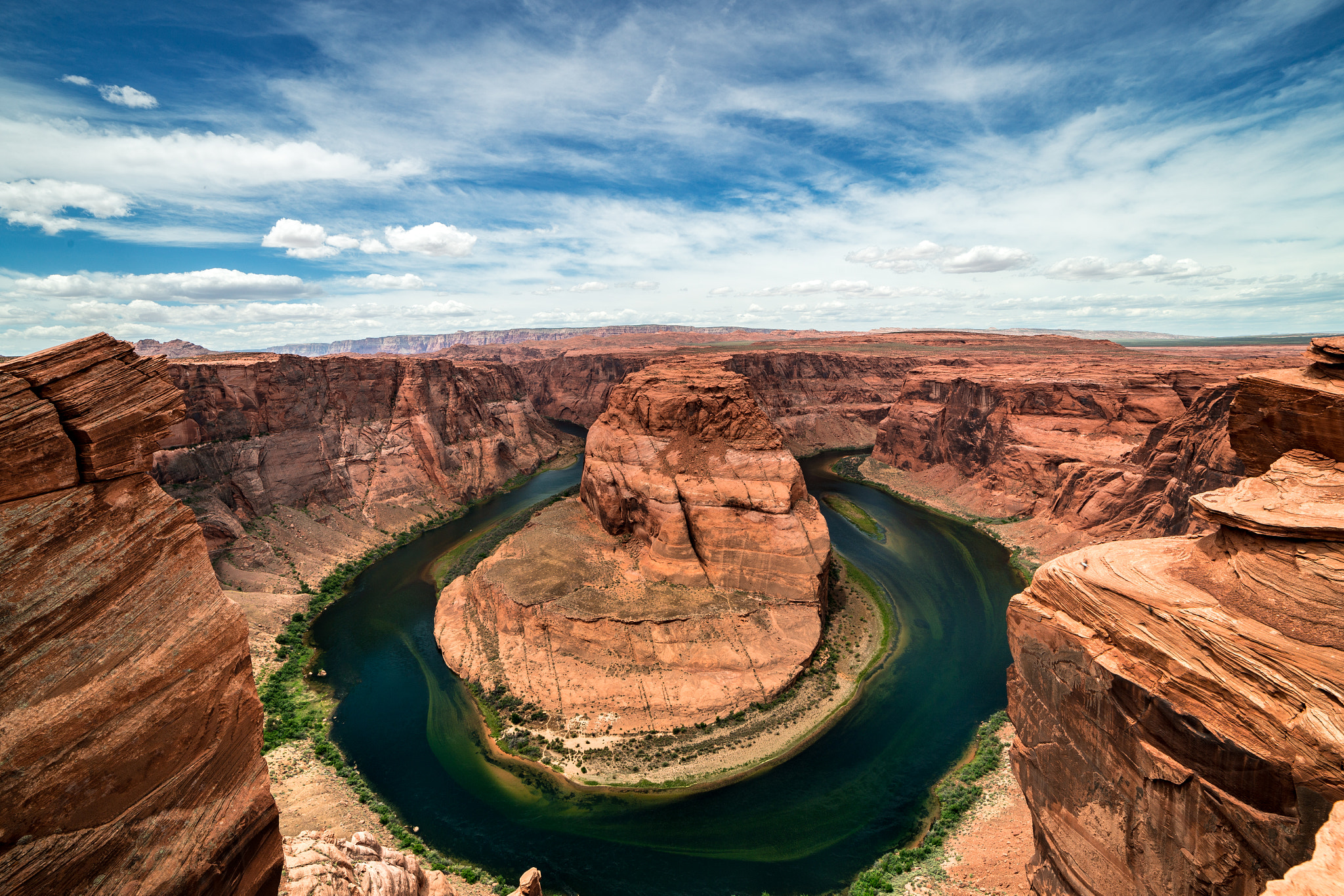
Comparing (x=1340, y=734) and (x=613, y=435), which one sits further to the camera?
(x=613, y=435)

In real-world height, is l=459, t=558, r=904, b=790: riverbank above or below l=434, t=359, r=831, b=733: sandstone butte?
below

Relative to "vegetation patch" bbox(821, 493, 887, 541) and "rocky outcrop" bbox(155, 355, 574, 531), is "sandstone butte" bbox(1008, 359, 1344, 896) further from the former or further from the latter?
"rocky outcrop" bbox(155, 355, 574, 531)

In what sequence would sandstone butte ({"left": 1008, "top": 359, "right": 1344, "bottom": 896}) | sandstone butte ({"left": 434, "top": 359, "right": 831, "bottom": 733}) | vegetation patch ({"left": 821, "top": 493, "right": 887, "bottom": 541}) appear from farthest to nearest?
vegetation patch ({"left": 821, "top": 493, "right": 887, "bottom": 541})
sandstone butte ({"left": 434, "top": 359, "right": 831, "bottom": 733})
sandstone butte ({"left": 1008, "top": 359, "right": 1344, "bottom": 896})

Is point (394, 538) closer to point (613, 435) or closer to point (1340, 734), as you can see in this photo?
point (613, 435)

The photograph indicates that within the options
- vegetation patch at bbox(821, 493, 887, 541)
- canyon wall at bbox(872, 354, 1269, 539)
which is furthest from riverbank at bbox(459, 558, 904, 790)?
canyon wall at bbox(872, 354, 1269, 539)

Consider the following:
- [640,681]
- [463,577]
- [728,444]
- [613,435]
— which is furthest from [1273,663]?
[463,577]

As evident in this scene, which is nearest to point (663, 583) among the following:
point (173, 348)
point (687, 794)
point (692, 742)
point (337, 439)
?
point (692, 742)

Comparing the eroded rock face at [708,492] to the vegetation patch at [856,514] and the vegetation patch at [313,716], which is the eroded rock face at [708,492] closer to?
the vegetation patch at [313,716]
